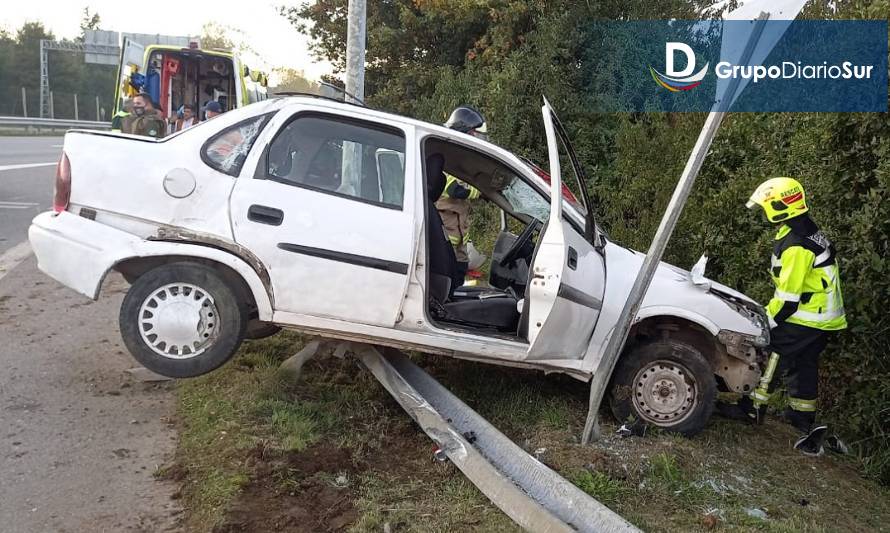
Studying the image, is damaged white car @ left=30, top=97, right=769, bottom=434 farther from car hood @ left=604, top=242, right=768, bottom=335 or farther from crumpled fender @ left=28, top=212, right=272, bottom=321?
car hood @ left=604, top=242, right=768, bottom=335

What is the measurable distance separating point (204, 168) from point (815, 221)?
173 inches

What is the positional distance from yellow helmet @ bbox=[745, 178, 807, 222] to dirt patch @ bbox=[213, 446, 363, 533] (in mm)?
3238

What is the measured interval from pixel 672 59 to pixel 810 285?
564 cm

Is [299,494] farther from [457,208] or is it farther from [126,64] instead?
[126,64]

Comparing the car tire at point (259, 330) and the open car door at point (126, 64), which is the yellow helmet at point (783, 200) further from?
the open car door at point (126, 64)

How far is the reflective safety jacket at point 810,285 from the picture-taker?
485cm

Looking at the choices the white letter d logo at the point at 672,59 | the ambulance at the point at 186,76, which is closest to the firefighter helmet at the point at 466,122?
the white letter d logo at the point at 672,59

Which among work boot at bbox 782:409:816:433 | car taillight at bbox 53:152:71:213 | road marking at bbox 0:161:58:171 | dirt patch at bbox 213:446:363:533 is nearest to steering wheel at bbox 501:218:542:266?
dirt patch at bbox 213:446:363:533

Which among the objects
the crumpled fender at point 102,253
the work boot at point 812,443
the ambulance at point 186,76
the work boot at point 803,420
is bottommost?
the work boot at point 812,443

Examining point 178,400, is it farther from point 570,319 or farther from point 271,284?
point 570,319

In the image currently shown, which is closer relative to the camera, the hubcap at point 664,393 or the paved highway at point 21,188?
the hubcap at point 664,393

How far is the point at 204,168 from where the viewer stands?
4.18m

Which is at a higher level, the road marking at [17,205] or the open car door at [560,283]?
the open car door at [560,283]

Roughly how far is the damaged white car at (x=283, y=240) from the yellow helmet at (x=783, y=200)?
138 cm
